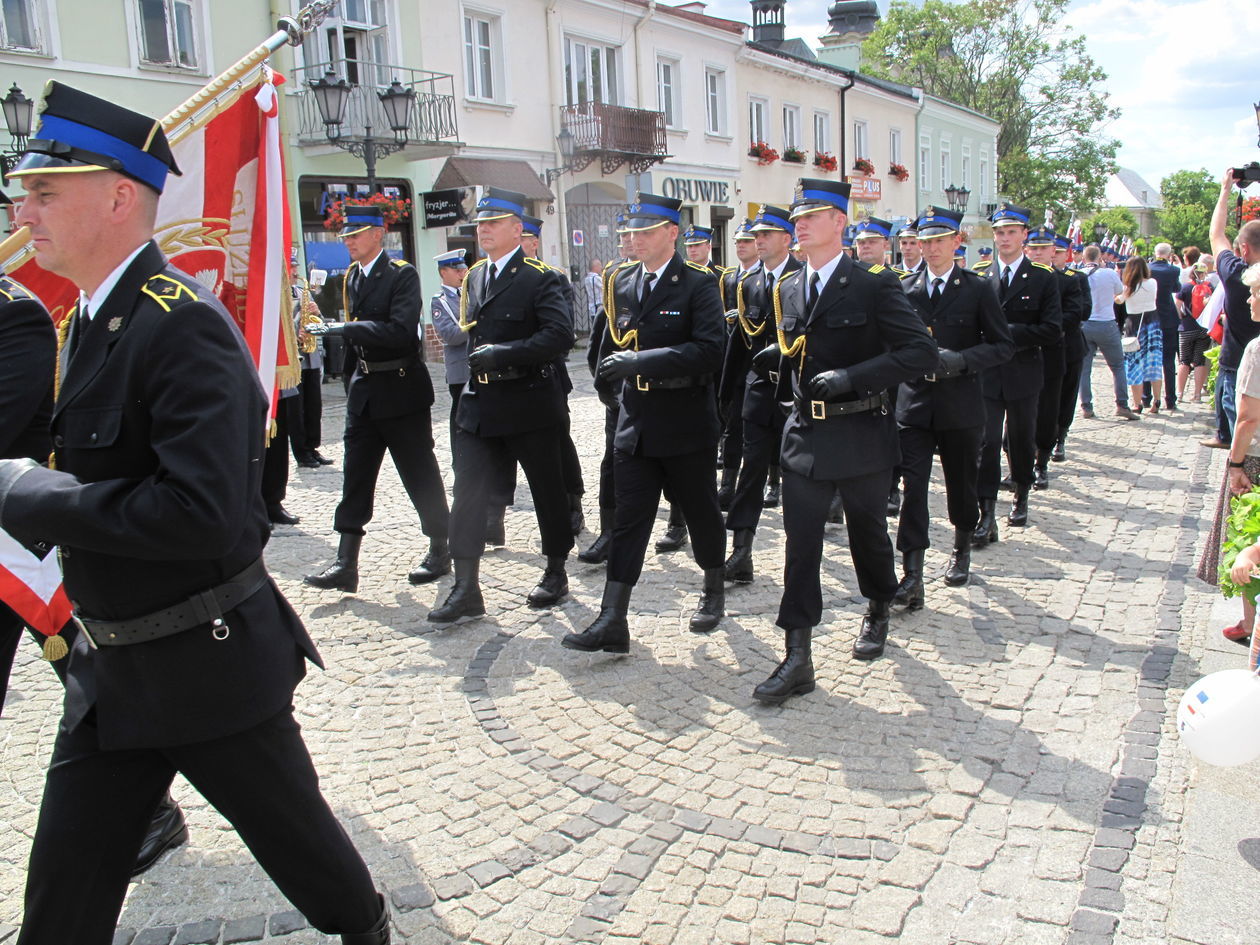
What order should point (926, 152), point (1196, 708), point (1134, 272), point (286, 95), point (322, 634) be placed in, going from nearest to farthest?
point (1196, 708) < point (322, 634) < point (1134, 272) < point (286, 95) < point (926, 152)

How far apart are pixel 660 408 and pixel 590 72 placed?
68.0 feet

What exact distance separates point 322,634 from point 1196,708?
399 centimetres

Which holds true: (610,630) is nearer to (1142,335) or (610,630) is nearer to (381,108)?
(1142,335)

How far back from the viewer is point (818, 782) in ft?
12.3

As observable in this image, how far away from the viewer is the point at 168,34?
16.0m

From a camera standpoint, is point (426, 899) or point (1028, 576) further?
point (1028, 576)

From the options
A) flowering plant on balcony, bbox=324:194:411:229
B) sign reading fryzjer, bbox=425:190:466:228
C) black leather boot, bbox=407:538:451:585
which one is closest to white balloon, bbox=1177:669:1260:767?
black leather boot, bbox=407:538:451:585

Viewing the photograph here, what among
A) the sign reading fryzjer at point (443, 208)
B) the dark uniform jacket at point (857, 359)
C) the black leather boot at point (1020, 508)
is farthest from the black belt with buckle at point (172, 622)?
the sign reading fryzjer at point (443, 208)

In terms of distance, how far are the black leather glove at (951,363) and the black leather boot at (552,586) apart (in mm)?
2286

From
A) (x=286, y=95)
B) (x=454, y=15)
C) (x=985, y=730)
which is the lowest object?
(x=985, y=730)

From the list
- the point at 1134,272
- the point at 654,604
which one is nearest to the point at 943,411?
the point at 654,604

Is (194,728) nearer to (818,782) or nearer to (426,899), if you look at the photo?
(426,899)

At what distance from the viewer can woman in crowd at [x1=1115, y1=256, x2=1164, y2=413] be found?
1288 cm

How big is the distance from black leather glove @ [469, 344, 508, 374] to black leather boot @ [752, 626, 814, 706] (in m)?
2.03
